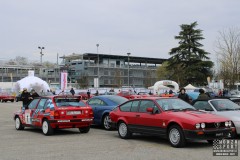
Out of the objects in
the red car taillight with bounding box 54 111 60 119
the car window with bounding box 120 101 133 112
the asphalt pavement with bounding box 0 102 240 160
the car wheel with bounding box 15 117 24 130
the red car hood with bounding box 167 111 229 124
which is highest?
the car window with bounding box 120 101 133 112

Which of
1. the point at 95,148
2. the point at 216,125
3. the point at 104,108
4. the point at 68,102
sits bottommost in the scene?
the point at 95,148

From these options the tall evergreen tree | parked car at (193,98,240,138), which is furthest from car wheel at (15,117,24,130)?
the tall evergreen tree

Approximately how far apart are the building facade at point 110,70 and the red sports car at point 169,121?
3971 inches

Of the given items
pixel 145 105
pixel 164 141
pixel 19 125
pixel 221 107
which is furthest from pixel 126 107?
pixel 19 125

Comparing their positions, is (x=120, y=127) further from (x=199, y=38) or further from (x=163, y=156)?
(x=199, y=38)

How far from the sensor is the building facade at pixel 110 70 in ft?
386

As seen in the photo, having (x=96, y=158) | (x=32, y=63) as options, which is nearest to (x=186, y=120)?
(x=96, y=158)

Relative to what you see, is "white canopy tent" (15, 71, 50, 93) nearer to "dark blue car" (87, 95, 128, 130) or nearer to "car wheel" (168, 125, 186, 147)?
"dark blue car" (87, 95, 128, 130)

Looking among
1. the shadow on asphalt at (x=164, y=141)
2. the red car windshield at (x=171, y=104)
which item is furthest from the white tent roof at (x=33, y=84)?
the red car windshield at (x=171, y=104)

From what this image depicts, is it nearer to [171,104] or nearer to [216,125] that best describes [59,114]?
[171,104]

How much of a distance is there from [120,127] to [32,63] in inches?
4539

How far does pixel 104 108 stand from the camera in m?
15.6

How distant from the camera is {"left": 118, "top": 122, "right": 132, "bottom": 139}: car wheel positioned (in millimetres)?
12523

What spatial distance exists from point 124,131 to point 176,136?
2655 millimetres
